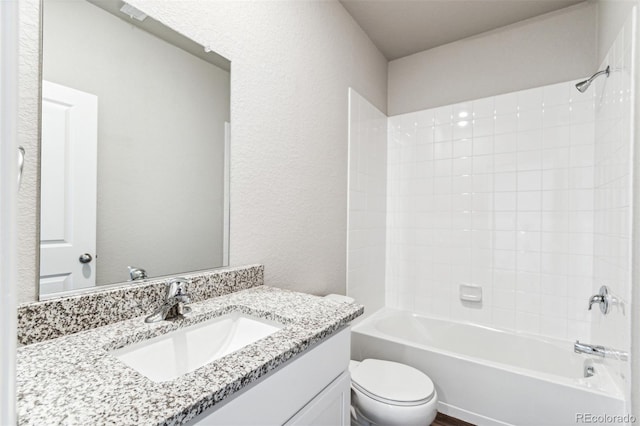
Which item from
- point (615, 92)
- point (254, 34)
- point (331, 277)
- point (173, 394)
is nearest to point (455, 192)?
point (615, 92)

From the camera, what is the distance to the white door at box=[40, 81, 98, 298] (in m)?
0.80

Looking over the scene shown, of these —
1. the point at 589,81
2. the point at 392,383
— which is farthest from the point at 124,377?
the point at 589,81

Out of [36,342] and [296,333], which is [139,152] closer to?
[36,342]

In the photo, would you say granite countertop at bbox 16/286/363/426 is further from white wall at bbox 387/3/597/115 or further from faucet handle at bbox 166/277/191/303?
white wall at bbox 387/3/597/115

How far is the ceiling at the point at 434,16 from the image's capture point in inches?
80.6

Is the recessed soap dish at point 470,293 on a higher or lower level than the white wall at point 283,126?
lower

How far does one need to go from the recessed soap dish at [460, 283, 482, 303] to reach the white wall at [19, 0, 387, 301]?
103cm

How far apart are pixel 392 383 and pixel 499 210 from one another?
1.54 m

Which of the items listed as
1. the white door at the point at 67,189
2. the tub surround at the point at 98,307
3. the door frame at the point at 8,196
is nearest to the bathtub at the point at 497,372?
the tub surround at the point at 98,307

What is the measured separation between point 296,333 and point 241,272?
515 millimetres

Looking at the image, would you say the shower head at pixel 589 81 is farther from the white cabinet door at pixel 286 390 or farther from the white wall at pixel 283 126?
the white cabinet door at pixel 286 390

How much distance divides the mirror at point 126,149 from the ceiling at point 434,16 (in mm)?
1404

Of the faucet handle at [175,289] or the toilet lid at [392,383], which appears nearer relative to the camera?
the faucet handle at [175,289]

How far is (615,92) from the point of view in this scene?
158 centimetres
